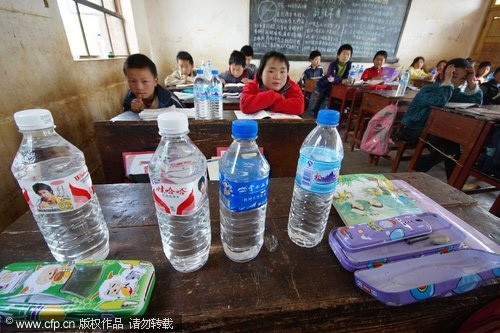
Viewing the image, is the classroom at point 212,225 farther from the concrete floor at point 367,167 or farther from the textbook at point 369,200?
the concrete floor at point 367,167

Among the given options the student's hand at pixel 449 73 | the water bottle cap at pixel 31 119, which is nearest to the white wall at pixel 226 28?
the student's hand at pixel 449 73

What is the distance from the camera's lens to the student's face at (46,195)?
489 millimetres

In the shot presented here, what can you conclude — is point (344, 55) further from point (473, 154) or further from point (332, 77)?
point (473, 154)

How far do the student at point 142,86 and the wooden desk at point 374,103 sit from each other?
109 inches

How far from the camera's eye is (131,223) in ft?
2.32

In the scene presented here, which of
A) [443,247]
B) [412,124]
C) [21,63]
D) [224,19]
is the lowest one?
[412,124]

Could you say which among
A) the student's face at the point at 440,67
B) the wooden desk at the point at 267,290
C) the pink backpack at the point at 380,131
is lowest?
the pink backpack at the point at 380,131

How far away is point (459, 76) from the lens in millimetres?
2566

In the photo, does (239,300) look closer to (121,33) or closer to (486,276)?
(486,276)

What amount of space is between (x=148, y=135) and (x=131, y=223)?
70 centimetres

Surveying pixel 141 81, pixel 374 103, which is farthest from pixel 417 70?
pixel 141 81

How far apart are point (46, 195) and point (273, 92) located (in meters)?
1.55

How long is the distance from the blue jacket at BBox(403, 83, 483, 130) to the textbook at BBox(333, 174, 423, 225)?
2159mm

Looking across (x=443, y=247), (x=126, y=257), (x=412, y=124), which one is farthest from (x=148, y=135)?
(x=412, y=124)
